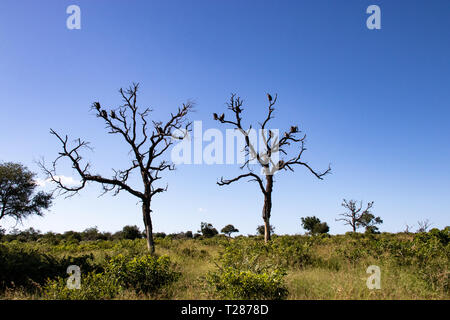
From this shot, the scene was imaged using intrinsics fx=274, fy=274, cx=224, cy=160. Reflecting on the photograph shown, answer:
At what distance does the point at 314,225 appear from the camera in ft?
161

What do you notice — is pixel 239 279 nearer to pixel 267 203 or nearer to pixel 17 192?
pixel 267 203

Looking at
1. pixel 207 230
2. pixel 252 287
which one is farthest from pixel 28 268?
pixel 207 230

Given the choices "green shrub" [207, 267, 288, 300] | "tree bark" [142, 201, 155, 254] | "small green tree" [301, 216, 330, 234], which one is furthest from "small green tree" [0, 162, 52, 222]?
"small green tree" [301, 216, 330, 234]

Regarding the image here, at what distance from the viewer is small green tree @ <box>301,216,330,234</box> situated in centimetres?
4759

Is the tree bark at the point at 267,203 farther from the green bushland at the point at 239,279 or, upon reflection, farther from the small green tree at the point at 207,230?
the small green tree at the point at 207,230

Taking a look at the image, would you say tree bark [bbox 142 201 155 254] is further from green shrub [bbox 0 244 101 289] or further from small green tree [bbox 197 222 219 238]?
small green tree [bbox 197 222 219 238]

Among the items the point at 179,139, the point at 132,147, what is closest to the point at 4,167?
the point at 132,147

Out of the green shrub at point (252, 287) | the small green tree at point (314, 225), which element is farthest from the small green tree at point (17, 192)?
the small green tree at point (314, 225)

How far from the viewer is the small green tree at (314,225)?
1874 inches

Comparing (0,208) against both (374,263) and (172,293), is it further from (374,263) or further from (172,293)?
(374,263)

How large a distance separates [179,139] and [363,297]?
14506mm

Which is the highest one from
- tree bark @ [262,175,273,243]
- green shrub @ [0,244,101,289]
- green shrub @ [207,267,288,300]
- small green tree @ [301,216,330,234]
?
tree bark @ [262,175,273,243]
